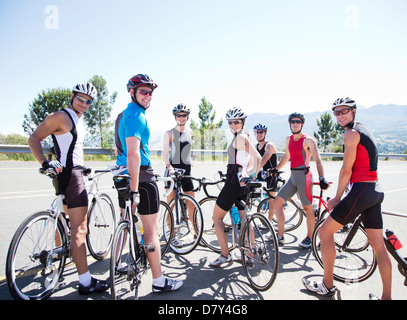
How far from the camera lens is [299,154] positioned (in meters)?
4.79

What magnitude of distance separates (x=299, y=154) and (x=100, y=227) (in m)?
3.87

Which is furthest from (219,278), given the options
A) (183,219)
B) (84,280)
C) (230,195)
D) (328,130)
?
(328,130)

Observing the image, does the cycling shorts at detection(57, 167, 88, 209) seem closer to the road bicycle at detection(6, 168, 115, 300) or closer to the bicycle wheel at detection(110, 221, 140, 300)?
the road bicycle at detection(6, 168, 115, 300)

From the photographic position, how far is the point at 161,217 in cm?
445

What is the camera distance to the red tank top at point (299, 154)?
4.75 m

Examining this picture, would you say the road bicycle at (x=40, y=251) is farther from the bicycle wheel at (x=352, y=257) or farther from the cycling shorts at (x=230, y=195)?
the bicycle wheel at (x=352, y=257)

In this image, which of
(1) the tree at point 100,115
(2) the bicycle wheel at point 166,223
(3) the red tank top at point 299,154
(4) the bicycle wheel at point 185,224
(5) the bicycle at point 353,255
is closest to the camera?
(5) the bicycle at point 353,255

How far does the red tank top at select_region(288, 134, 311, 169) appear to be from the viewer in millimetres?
4746

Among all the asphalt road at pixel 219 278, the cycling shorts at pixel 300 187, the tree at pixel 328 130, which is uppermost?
the tree at pixel 328 130

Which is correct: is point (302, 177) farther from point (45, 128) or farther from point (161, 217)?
point (45, 128)

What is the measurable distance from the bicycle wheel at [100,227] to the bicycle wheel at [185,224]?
1113mm

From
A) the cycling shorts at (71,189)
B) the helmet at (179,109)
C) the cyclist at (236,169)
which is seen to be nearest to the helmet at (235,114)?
the cyclist at (236,169)

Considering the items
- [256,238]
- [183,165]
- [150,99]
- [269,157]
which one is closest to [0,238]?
[183,165]

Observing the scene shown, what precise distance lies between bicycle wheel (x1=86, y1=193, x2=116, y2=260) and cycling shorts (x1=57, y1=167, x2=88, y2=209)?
902 millimetres
